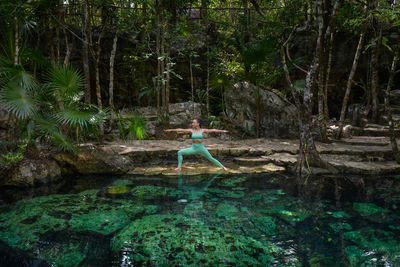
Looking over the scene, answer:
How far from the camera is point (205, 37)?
38.1 ft

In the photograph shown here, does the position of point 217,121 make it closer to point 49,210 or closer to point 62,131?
point 62,131

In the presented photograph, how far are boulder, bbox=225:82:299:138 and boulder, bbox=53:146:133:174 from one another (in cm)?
545

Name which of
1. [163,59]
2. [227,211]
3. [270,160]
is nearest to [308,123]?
[270,160]

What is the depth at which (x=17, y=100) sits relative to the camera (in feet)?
15.1

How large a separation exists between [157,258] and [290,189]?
3103 millimetres

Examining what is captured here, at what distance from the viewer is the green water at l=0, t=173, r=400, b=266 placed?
8.80 ft

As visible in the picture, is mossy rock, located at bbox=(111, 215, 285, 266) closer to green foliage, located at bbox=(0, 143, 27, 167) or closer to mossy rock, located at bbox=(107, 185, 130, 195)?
mossy rock, located at bbox=(107, 185, 130, 195)

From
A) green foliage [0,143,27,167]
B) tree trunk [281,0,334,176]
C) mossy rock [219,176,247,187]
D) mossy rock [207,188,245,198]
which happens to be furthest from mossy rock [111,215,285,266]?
tree trunk [281,0,334,176]

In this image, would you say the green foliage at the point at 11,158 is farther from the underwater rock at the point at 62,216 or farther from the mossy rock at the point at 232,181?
the mossy rock at the point at 232,181

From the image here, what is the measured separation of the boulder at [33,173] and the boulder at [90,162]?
0.27 metres

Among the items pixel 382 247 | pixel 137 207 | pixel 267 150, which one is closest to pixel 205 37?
pixel 267 150

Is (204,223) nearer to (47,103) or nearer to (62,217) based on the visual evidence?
(62,217)

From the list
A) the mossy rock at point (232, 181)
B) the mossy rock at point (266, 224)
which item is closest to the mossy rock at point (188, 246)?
the mossy rock at point (266, 224)

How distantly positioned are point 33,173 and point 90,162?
1.12 m
